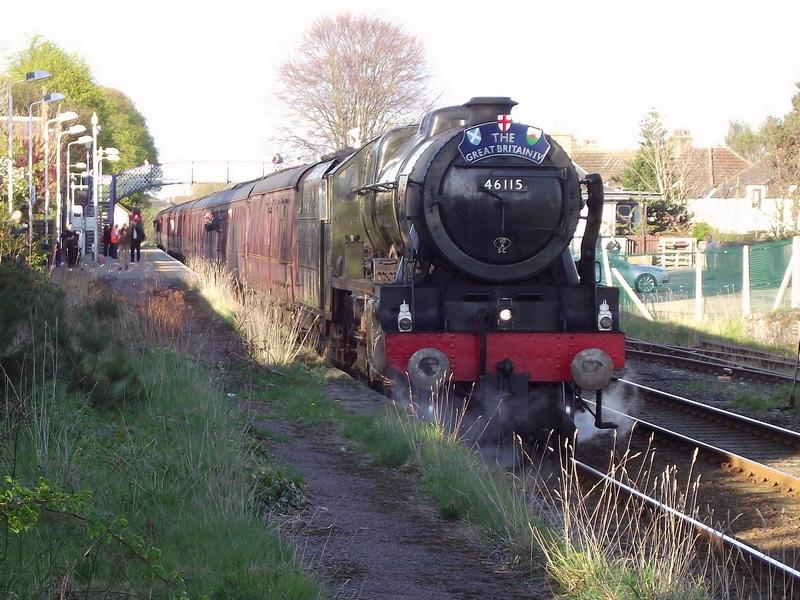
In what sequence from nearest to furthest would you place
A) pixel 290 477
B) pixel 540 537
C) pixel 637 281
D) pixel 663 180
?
pixel 540 537, pixel 290 477, pixel 637 281, pixel 663 180

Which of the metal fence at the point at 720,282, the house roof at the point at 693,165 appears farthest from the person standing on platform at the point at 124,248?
the house roof at the point at 693,165

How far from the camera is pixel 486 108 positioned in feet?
34.7

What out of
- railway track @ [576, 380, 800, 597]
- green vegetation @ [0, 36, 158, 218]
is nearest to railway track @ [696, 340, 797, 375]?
railway track @ [576, 380, 800, 597]

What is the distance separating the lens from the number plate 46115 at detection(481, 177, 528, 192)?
32.0ft

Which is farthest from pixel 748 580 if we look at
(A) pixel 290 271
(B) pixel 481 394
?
(A) pixel 290 271

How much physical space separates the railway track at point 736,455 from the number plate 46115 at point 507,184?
2.54 meters

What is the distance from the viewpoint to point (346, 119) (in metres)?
53.5

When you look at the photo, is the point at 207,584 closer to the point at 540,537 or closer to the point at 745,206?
the point at 540,537

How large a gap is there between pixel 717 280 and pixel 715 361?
889 centimetres

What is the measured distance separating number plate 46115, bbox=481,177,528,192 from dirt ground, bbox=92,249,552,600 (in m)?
2.68

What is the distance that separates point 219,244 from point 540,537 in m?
24.4

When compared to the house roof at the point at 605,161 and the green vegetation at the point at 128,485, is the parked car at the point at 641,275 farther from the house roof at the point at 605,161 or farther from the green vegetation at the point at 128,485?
the house roof at the point at 605,161

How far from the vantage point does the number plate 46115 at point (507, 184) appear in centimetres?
977

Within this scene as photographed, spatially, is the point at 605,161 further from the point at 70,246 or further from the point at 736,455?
the point at 736,455
